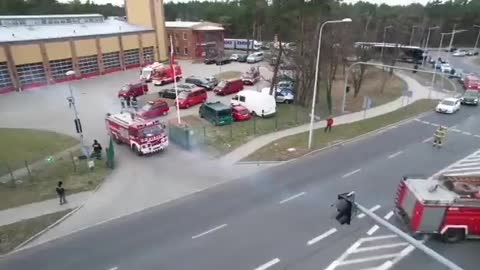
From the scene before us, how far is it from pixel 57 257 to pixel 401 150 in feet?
73.2

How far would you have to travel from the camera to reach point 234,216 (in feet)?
55.3

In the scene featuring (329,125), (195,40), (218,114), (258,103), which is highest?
(195,40)

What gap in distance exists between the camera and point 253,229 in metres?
15.8

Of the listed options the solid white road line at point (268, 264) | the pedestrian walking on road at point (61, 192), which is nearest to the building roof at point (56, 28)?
the pedestrian walking on road at point (61, 192)

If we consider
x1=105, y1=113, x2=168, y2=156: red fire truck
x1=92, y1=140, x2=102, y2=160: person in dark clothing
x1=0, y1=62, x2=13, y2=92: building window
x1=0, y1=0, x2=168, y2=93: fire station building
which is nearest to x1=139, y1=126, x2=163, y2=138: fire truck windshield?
x1=105, y1=113, x2=168, y2=156: red fire truck

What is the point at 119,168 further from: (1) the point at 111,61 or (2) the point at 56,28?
(2) the point at 56,28

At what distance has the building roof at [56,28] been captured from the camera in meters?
47.3

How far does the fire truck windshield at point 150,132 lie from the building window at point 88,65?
1331 inches

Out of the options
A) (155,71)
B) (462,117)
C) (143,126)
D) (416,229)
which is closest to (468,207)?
(416,229)

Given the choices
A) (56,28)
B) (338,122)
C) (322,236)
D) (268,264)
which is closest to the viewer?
(268,264)

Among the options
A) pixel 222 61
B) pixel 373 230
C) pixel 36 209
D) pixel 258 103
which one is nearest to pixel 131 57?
pixel 222 61

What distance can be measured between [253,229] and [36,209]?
11.1 meters

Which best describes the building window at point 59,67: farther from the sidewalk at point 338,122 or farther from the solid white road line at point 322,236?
the solid white road line at point 322,236

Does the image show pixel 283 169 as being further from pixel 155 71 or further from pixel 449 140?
pixel 155 71
